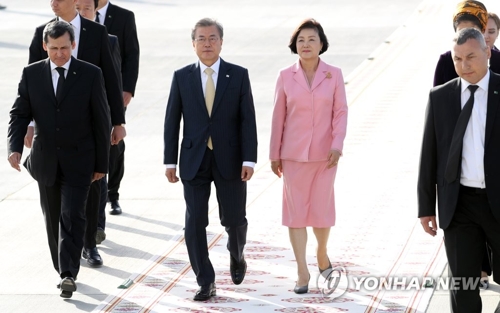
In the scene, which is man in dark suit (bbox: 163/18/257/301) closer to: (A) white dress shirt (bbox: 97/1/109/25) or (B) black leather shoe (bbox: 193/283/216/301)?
Answer: (B) black leather shoe (bbox: 193/283/216/301)

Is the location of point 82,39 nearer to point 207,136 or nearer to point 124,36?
point 124,36

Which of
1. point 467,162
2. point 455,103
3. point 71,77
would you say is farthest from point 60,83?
point 467,162

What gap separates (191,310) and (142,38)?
1684cm

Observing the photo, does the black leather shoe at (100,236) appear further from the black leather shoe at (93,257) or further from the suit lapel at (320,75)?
the suit lapel at (320,75)

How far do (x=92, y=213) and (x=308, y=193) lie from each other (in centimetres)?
184

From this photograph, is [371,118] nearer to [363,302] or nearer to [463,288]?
[363,302]

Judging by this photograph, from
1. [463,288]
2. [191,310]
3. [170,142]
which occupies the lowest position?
[191,310]

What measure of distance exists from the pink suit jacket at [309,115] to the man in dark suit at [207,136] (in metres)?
0.25

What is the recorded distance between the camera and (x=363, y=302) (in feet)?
25.6

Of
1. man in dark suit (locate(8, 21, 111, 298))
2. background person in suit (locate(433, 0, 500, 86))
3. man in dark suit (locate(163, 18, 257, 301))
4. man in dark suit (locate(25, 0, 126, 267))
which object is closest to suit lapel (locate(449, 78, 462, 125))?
background person in suit (locate(433, 0, 500, 86))

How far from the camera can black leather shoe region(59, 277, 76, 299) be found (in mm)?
8102

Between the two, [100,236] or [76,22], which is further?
[100,236]

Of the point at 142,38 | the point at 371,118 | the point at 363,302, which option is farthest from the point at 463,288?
the point at 142,38

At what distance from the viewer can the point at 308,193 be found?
823cm
